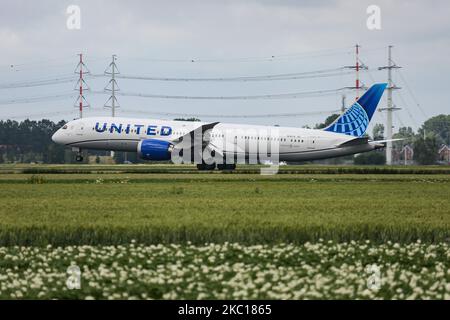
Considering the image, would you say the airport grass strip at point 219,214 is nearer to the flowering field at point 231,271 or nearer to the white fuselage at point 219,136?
the flowering field at point 231,271

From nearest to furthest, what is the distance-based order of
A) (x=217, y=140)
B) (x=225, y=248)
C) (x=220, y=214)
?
(x=225, y=248), (x=220, y=214), (x=217, y=140)

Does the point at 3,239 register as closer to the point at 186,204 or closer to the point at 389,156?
the point at 186,204

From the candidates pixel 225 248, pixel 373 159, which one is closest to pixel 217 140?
pixel 373 159

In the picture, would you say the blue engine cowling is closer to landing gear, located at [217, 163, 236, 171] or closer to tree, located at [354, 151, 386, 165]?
landing gear, located at [217, 163, 236, 171]

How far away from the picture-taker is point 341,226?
26.5 m

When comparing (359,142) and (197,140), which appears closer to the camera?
(359,142)

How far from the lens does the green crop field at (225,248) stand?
1673cm

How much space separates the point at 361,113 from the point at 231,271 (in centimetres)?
7192

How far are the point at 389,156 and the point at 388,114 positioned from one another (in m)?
8.34

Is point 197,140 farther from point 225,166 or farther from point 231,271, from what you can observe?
point 231,271

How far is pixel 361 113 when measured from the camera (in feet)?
289

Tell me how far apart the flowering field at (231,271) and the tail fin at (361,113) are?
65281 mm

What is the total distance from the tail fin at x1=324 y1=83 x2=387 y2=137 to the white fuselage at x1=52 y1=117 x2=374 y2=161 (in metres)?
2.28
